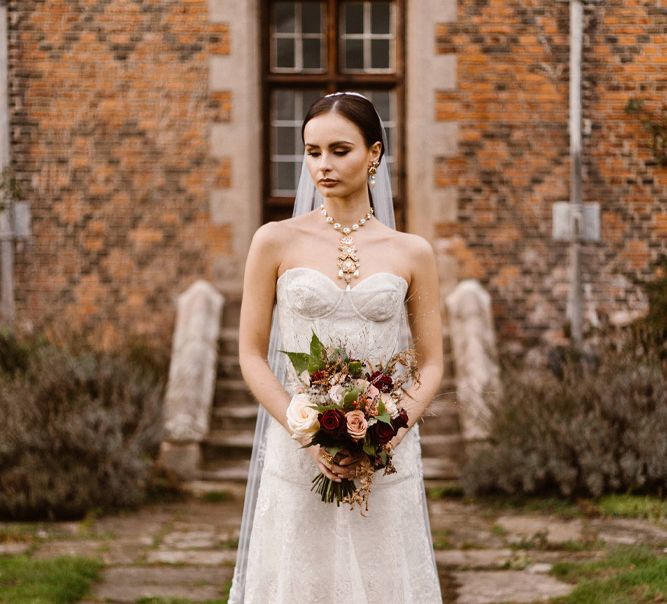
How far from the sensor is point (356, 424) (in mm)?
2836

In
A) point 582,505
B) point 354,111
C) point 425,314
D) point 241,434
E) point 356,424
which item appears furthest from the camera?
point 241,434

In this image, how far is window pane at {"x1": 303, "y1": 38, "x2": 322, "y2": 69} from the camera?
32.4 feet

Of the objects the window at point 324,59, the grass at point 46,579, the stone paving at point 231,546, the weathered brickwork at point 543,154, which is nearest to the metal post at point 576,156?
the weathered brickwork at point 543,154

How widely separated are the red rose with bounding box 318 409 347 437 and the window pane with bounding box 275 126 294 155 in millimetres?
7338

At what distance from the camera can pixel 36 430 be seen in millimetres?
6824

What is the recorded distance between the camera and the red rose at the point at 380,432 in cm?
288

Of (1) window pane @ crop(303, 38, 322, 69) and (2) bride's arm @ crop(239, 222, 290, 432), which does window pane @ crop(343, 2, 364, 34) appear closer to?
(1) window pane @ crop(303, 38, 322, 69)

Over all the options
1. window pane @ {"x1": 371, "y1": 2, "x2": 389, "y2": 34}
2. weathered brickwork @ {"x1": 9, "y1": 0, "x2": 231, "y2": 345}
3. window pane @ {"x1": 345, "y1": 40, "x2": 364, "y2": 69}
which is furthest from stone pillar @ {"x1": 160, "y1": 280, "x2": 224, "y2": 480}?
window pane @ {"x1": 371, "y1": 2, "x2": 389, "y2": 34}

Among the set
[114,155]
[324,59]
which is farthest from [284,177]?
[114,155]

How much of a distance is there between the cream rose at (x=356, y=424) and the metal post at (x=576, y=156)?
21.8 feet

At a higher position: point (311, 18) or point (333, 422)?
point (311, 18)

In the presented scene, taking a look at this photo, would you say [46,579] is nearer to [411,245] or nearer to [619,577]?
[619,577]

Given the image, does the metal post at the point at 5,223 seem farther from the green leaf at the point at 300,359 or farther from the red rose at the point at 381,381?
the red rose at the point at 381,381

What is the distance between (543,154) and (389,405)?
685 cm
